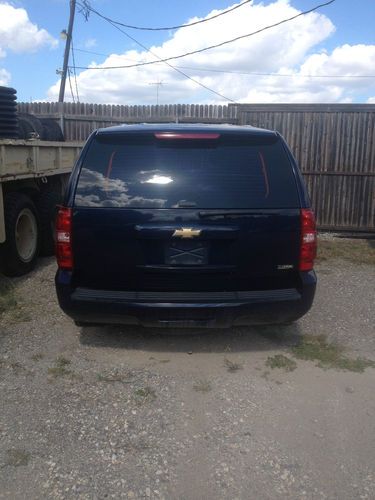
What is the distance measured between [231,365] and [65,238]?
Answer: 1603 mm

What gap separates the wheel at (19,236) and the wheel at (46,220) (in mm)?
376

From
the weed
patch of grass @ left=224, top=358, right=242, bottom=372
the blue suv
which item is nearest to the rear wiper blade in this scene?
the blue suv

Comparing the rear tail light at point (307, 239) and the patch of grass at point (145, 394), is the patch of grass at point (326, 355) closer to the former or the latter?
the rear tail light at point (307, 239)

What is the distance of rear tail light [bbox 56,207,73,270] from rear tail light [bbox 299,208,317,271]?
5.63 ft

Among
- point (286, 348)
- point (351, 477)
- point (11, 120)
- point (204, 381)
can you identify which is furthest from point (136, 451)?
point (11, 120)

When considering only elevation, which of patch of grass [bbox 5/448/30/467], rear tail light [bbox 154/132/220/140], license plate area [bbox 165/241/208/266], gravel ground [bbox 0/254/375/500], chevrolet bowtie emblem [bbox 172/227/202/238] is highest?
rear tail light [bbox 154/132/220/140]

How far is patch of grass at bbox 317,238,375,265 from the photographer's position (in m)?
7.67

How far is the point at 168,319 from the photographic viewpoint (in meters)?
3.65

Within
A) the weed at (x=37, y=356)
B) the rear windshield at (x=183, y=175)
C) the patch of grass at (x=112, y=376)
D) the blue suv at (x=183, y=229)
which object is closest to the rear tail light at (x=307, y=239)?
the blue suv at (x=183, y=229)

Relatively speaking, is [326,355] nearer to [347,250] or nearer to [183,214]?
[183,214]

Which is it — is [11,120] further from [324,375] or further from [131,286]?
[324,375]

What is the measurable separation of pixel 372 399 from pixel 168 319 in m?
1.52

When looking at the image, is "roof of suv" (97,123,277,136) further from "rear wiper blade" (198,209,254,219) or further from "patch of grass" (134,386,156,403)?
"patch of grass" (134,386,156,403)

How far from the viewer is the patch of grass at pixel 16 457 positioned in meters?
2.64
